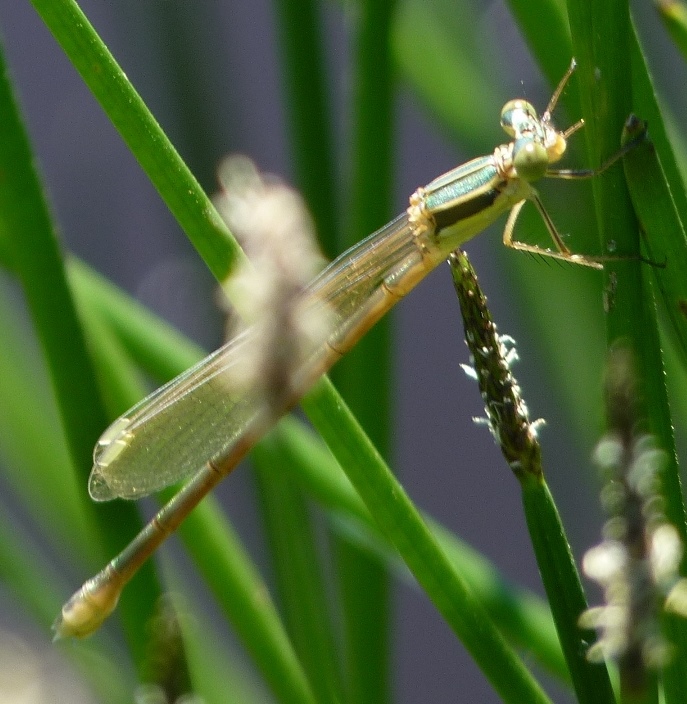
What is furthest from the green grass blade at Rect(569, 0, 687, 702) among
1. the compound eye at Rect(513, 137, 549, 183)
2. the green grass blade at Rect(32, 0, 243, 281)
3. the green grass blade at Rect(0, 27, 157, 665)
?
the green grass blade at Rect(0, 27, 157, 665)

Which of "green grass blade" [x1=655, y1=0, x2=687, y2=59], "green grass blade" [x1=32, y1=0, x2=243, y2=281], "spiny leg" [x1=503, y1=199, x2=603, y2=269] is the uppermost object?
"green grass blade" [x1=32, y1=0, x2=243, y2=281]

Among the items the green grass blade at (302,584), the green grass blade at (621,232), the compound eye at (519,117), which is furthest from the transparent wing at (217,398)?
the green grass blade at (621,232)

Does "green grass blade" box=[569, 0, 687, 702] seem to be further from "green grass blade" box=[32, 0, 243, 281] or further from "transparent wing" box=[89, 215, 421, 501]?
"transparent wing" box=[89, 215, 421, 501]

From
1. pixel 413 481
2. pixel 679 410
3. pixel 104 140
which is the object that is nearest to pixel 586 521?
pixel 679 410

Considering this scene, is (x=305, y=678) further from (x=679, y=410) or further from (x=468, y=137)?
(x=468, y=137)

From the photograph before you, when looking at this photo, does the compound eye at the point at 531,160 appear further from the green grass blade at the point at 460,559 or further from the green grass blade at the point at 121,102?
the green grass blade at the point at 121,102

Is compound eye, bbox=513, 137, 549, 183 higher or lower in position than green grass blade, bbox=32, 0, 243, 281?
lower

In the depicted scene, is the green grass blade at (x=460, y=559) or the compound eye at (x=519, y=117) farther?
the compound eye at (x=519, y=117)
